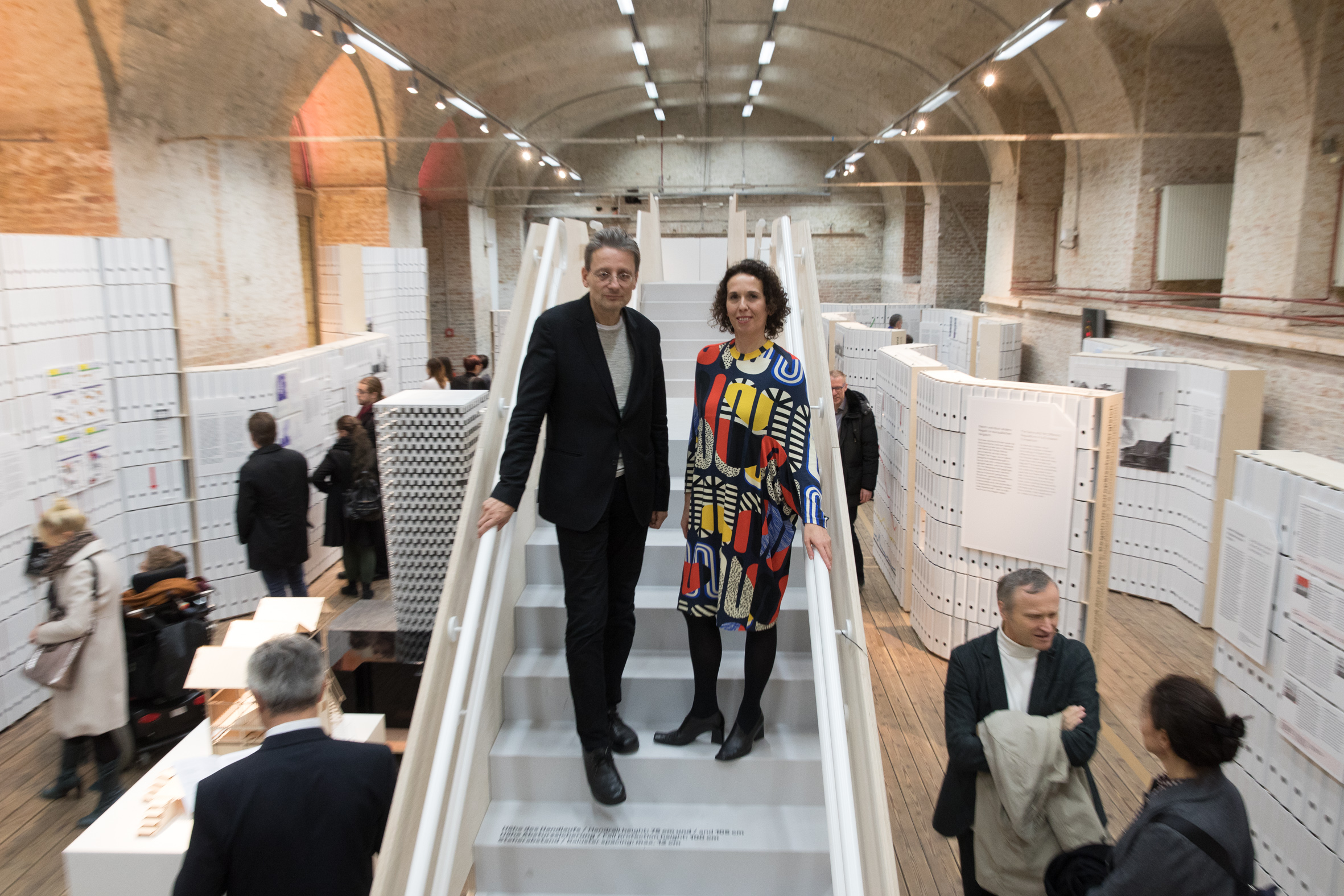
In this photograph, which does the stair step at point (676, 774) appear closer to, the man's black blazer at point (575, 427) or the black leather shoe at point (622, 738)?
the black leather shoe at point (622, 738)

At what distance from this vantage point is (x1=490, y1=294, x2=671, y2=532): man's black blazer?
114 inches

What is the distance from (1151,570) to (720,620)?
640cm

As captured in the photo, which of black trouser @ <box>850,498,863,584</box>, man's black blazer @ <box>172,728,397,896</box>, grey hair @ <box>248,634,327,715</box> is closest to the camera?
man's black blazer @ <box>172,728,397,896</box>

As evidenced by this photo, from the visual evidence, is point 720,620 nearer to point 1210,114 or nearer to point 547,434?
point 547,434

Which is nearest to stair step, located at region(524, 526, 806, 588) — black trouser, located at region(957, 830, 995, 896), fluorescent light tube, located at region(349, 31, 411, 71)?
black trouser, located at region(957, 830, 995, 896)

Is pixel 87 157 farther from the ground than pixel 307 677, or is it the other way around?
pixel 87 157

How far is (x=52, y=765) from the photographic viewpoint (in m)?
5.26

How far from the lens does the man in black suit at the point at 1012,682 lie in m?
2.77

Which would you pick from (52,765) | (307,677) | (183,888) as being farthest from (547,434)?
(52,765)

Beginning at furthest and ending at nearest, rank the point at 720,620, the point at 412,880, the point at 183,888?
the point at 720,620
the point at 412,880
the point at 183,888

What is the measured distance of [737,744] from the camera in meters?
3.03

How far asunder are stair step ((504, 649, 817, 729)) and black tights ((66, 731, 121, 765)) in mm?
2940

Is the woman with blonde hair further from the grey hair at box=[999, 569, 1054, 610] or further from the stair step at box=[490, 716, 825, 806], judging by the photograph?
the grey hair at box=[999, 569, 1054, 610]

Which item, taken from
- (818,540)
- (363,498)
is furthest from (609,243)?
(363,498)
